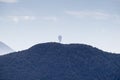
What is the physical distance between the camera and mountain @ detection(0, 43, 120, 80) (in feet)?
329

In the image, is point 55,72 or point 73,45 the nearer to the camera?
point 55,72

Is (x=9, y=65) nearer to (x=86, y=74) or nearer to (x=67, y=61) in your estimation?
(x=67, y=61)

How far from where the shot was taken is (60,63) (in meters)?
107

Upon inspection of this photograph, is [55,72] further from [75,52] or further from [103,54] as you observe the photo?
[103,54]

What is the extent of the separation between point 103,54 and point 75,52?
13153mm

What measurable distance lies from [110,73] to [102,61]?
7.55m

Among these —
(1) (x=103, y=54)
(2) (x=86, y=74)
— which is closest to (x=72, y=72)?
(2) (x=86, y=74)

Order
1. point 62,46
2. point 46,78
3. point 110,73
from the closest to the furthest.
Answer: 1. point 46,78
2. point 110,73
3. point 62,46

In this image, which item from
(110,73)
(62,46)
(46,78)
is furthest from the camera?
(62,46)

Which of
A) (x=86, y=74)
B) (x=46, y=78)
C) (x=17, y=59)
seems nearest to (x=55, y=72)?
(x=46, y=78)

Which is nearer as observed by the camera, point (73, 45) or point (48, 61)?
point (48, 61)

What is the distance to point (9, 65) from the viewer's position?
353 feet

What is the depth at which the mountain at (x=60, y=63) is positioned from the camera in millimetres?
100250

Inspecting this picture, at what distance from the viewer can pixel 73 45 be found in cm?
12012
